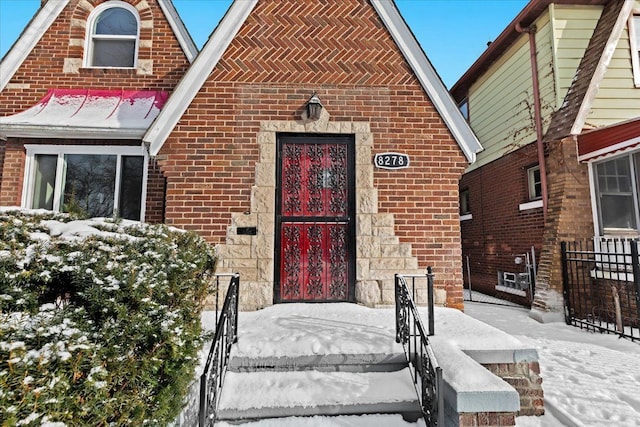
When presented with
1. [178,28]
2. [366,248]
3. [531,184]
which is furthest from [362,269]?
[531,184]

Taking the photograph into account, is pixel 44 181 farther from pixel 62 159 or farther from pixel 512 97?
pixel 512 97

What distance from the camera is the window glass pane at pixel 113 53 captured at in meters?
6.97

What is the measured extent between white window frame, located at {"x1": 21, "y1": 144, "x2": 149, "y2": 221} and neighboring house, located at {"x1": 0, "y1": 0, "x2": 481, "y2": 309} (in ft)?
0.51

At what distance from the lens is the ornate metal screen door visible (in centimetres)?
538

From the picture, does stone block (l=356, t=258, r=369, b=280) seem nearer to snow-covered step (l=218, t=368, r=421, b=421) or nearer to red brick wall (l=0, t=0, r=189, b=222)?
snow-covered step (l=218, t=368, r=421, b=421)

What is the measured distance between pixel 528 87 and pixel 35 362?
1103 centimetres

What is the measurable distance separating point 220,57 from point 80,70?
11.2 feet

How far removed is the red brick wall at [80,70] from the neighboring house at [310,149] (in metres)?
1.00

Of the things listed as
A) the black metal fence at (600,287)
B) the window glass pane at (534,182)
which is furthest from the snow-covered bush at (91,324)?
the window glass pane at (534,182)

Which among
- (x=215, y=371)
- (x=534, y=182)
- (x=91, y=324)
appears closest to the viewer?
(x=91, y=324)

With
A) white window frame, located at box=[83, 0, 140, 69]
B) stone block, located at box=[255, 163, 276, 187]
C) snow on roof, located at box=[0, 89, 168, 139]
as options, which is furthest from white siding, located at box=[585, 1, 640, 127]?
white window frame, located at box=[83, 0, 140, 69]

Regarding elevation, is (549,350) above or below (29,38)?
below

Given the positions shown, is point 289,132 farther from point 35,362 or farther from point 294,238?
point 35,362

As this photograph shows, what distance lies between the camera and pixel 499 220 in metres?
10.1
